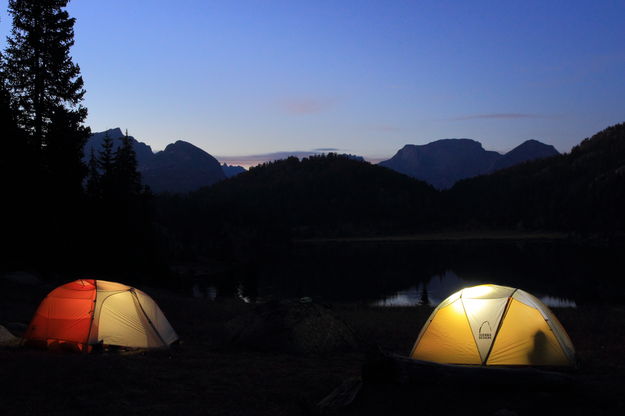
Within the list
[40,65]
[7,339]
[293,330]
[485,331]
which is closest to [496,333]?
[485,331]

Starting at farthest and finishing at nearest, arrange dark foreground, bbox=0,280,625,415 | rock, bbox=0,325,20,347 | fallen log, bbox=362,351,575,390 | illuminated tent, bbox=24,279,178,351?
rock, bbox=0,325,20,347 → illuminated tent, bbox=24,279,178,351 → fallen log, bbox=362,351,575,390 → dark foreground, bbox=0,280,625,415

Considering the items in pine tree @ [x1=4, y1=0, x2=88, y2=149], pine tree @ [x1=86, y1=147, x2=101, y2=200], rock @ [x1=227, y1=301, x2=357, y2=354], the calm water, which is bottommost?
the calm water

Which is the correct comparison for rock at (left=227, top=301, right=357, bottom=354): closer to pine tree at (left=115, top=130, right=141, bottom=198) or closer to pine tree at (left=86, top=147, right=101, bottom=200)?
pine tree at (left=86, top=147, right=101, bottom=200)

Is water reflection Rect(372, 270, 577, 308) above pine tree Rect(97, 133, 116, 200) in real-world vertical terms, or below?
below

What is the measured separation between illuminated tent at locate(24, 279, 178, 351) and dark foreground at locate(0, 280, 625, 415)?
2.75ft

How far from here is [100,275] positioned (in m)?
43.2

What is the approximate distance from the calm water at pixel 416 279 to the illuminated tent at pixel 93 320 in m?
28.8

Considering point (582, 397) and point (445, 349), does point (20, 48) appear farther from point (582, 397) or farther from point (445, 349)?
point (582, 397)

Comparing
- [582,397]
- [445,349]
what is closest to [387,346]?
[445,349]

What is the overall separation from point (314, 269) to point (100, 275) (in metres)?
57.4

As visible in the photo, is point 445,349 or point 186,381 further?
point 445,349

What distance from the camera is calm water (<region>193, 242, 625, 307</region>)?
58.8 m

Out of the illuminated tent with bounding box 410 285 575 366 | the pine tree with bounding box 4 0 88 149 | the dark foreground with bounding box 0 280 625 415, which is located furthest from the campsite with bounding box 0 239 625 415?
the pine tree with bounding box 4 0 88 149

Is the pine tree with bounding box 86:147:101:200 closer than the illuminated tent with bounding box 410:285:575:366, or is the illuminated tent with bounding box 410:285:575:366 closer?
the illuminated tent with bounding box 410:285:575:366
